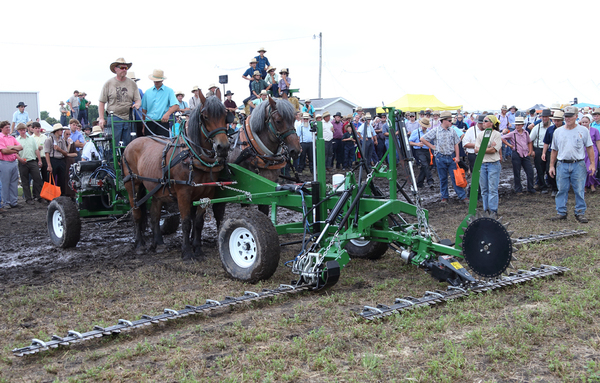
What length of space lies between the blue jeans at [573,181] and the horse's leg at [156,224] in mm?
7152

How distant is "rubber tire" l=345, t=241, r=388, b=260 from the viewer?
24.6 feet

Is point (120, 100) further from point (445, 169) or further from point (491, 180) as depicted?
point (445, 169)

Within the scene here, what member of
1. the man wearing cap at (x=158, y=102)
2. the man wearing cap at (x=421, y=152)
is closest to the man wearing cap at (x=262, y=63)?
the man wearing cap at (x=158, y=102)

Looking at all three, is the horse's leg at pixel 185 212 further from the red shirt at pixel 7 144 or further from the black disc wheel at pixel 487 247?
the red shirt at pixel 7 144

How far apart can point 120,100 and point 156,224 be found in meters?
2.21

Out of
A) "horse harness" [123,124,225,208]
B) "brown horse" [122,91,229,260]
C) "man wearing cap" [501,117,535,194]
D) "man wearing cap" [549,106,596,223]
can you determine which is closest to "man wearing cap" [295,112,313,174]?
"man wearing cap" [501,117,535,194]

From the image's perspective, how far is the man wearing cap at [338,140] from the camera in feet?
67.3

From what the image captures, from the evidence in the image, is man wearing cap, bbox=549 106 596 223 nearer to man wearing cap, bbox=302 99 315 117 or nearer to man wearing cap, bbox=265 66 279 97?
man wearing cap, bbox=265 66 279 97

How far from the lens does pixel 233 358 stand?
4.21 metres

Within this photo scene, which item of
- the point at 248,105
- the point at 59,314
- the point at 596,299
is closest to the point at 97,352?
the point at 59,314

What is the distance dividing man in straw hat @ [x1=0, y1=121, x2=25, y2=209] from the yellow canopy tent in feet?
67.0

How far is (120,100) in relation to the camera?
910 cm

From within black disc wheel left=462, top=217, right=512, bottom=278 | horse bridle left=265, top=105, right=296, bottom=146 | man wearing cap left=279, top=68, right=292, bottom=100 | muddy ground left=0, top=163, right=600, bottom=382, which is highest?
man wearing cap left=279, top=68, right=292, bottom=100

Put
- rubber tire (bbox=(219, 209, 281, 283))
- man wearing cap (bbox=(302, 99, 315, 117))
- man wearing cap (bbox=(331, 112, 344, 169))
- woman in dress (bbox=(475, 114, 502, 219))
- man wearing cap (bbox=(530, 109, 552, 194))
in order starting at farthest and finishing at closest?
man wearing cap (bbox=(331, 112, 344, 169))
man wearing cap (bbox=(302, 99, 315, 117))
man wearing cap (bbox=(530, 109, 552, 194))
woman in dress (bbox=(475, 114, 502, 219))
rubber tire (bbox=(219, 209, 281, 283))
